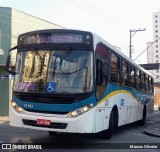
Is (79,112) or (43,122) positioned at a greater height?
(79,112)

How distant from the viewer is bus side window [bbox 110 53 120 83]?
12.9 m

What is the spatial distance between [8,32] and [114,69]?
16.4 meters

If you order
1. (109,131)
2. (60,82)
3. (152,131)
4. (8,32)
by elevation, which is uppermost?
(8,32)

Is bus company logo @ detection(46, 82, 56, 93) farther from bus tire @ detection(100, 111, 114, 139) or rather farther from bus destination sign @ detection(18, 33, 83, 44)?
bus tire @ detection(100, 111, 114, 139)

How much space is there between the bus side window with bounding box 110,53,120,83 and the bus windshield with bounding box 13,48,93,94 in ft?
9.05

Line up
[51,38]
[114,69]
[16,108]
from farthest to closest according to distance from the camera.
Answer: [114,69] < [51,38] < [16,108]

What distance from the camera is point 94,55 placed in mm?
10375

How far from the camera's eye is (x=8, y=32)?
2777 cm

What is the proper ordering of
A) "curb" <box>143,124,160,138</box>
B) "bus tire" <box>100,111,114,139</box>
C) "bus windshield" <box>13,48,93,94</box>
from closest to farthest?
1. "bus windshield" <box>13,48,93,94</box>
2. "bus tire" <box>100,111,114,139</box>
3. "curb" <box>143,124,160,138</box>

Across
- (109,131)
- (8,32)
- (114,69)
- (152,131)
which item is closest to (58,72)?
(109,131)

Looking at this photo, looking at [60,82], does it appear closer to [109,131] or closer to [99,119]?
[99,119]

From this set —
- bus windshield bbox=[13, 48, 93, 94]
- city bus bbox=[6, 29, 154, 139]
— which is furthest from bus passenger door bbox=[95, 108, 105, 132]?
bus windshield bbox=[13, 48, 93, 94]

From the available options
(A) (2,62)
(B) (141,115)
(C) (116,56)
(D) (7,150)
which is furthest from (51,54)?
(A) (2,62)

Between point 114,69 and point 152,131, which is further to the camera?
point 152,131
